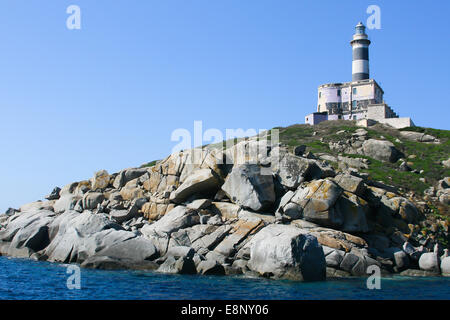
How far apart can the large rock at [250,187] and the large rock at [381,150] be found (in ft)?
97.5

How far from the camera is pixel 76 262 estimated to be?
97.2 ft

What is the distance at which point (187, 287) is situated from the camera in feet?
68.3

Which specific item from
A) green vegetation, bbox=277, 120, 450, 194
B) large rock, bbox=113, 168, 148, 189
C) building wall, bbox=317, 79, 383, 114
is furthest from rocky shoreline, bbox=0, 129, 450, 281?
building wall, bbox=317, 79, 383, 114

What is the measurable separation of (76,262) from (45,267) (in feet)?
7.42

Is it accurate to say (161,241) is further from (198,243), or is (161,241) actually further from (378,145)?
(378,145)

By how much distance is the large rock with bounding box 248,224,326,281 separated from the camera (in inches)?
928

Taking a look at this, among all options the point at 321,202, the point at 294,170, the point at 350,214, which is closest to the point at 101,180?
the point at 294,170

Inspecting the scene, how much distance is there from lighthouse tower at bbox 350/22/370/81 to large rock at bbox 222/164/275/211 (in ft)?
193

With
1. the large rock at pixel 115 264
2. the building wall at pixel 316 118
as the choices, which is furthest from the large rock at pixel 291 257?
the building wall at pixel 316 118

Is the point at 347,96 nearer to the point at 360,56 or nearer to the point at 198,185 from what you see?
the point at 360,56

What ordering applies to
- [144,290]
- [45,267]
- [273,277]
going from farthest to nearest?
1. [45,267]
2. [273,277]
3. [144,290]

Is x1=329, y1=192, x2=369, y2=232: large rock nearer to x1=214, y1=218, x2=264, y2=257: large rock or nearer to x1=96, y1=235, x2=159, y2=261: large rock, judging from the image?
x1=214, y1=218, x2=264, y2=257: large rock

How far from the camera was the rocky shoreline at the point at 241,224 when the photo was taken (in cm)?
2564
